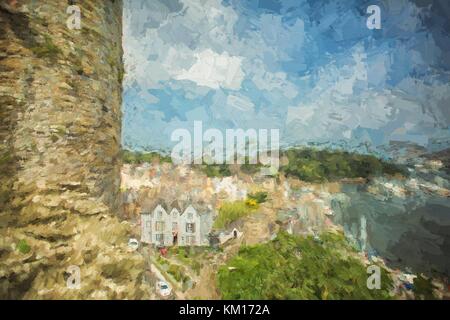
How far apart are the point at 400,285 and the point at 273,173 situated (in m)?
1.83

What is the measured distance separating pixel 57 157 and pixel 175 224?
1617mm

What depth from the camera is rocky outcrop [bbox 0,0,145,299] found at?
1.65 m

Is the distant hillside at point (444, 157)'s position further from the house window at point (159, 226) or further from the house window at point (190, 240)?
the house window at point (159, 226)

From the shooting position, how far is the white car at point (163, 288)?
2.25 metres

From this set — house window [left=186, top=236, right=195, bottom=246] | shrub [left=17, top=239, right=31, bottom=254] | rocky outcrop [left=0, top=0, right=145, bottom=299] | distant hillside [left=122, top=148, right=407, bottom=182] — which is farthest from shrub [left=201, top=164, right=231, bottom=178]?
shrub [left=17, top=239, right=31, bottom=254]

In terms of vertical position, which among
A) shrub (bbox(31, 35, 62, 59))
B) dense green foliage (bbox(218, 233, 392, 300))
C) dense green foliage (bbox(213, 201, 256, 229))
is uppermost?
shrub (bbox(31, 35, 62, 59))

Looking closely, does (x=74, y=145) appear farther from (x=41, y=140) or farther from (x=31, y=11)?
(x=31, y=11)

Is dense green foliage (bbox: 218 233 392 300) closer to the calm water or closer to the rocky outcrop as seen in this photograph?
the calm water

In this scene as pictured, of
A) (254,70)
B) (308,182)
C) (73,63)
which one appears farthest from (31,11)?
(308,182)

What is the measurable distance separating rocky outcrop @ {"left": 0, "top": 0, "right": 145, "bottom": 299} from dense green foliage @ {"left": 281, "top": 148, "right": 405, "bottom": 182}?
226 cm

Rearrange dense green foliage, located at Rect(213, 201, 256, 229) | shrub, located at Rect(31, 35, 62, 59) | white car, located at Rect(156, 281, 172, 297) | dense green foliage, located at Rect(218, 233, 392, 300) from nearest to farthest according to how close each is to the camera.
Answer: shrub, located at Rect(31, 35, 62, 59) < white car, located at Rect(156, 281, 172, 297) < dense green foliage, located at Rect(218, 233, 392, 300) < dense green foliage, located at Rect(213, 201, 256, 229)

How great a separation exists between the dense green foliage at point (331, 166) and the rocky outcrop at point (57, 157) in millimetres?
2262

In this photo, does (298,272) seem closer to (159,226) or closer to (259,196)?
(259,196)
